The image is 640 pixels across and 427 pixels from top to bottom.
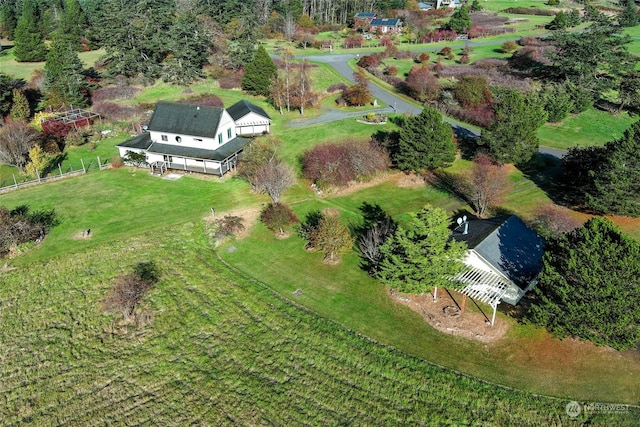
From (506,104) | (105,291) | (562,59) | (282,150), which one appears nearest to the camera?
(105,291)

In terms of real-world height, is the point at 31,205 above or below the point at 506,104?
below

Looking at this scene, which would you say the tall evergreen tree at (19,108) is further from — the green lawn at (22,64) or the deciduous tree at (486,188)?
the deciduous tree at (486,188)

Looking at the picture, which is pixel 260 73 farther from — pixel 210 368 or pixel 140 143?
pixel 210 368

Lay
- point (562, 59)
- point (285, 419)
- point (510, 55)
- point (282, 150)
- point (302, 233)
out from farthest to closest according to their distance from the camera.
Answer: point (510, 55)
point (562, 59)
point (282, 150)
point (302, 233)
point (285, 419)

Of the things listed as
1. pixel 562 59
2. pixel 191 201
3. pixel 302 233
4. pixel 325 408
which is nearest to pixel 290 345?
pixel 325 408

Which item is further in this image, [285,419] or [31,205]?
[31,205]

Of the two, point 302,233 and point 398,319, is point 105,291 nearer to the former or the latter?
point 302,233

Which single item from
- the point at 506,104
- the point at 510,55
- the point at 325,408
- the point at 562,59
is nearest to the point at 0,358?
the point at 325,408
